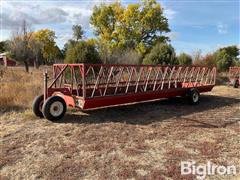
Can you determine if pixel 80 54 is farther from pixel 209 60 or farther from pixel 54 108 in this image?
pixel 209 60

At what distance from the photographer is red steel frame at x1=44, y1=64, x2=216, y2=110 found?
6605 millimetres

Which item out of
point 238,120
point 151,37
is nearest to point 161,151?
point 238,120

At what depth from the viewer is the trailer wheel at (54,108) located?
6.08m

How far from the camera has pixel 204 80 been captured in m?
11.4

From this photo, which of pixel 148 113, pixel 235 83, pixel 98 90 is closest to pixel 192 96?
pixel 148 113

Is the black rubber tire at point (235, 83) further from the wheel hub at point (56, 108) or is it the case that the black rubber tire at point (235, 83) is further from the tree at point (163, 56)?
the wheel hub at point (56, 108)

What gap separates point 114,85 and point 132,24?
23.8 meters

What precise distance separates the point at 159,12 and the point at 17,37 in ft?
55.3

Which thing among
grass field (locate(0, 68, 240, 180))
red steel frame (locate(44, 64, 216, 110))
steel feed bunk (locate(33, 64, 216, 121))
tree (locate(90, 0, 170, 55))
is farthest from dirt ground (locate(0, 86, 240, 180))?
tree (locate(90, 0, 170, 55))

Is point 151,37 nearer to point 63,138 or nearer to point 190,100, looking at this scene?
point 190,100

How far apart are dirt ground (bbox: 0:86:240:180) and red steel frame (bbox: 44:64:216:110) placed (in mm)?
493

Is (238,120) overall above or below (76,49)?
below

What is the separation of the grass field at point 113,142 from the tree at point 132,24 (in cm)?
2370

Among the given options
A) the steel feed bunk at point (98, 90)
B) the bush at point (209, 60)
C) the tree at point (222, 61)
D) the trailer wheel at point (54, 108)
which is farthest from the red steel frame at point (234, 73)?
the trailer wheel at point (54, 108)
